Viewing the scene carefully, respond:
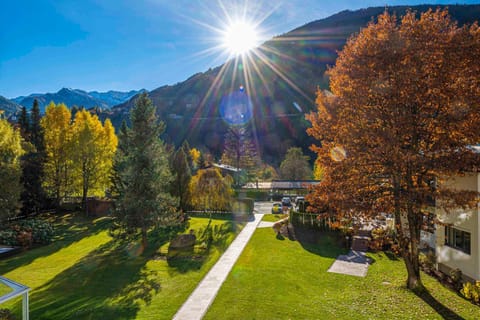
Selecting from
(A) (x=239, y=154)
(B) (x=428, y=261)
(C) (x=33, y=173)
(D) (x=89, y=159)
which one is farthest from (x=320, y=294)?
(A) (x=239, y=154)

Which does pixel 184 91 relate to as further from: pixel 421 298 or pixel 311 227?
pixel 421 298

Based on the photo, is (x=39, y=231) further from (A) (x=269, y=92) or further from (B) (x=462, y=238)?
(A) (x=269, y=92)

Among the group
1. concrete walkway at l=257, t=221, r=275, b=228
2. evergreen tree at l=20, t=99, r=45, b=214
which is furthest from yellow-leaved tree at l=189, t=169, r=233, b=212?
evergreen tree at l=20, t=99, r=45, b=214

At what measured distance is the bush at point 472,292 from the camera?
32.1 feet

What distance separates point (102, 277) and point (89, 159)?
18137 millimetres

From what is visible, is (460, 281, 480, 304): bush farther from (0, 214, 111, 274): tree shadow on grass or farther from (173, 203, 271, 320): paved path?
(0, 214, 111, 274): tree shadow on grass

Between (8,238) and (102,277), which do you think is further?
(8,238)

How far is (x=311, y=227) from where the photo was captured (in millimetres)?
20391

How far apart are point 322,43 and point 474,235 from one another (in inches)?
7202

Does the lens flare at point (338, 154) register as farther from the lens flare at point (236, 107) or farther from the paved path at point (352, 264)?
the lens flare at point (236, 107)

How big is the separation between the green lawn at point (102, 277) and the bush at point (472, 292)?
984 cm

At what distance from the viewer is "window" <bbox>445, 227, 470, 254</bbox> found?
11555 millimetres

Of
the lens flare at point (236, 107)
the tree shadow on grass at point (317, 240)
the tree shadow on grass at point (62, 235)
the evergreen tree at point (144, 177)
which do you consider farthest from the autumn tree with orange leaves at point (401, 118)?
the lens flare at point (236, 107)

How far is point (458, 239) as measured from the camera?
12094 millimetres
